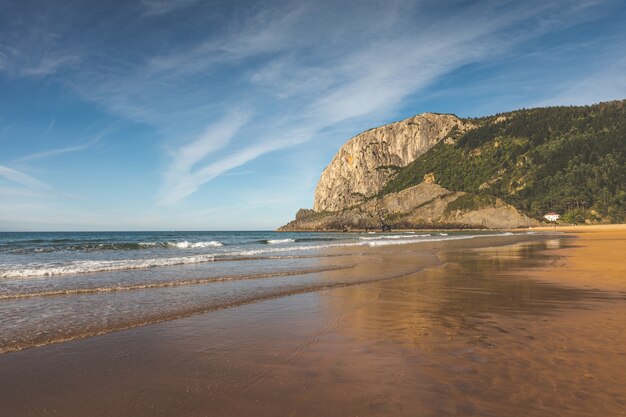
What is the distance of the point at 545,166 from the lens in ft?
439

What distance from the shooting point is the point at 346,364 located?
5707mm

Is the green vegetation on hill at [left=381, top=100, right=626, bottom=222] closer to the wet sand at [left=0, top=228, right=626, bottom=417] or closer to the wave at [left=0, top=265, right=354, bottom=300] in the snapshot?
the wave at [left=0, top=265, right=354, bottom=300]

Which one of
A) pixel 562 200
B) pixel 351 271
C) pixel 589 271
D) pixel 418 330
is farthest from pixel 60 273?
pixel 562 200

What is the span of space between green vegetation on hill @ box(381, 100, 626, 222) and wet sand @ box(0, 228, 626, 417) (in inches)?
4862

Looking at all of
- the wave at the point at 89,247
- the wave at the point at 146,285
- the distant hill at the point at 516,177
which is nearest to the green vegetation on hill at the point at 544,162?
the distant hill at the point at 516,177

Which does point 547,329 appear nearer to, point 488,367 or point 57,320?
point 488,367

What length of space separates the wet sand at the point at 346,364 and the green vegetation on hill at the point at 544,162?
123495 mm

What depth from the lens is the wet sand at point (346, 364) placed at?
4340 mm

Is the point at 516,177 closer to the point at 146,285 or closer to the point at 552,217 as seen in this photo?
the point at 552,217

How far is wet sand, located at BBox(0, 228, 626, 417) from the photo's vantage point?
4340 millimetres

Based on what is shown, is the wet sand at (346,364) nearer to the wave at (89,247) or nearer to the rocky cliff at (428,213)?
the wave at (89,247)

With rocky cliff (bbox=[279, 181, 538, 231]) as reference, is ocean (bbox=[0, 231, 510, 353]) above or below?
below

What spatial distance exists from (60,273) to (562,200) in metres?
136

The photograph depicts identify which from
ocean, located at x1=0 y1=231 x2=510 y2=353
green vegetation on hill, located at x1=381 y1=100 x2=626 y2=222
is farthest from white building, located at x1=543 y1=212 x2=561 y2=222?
ocean, located at x1=0 y1=231 x2=510 y2=353
